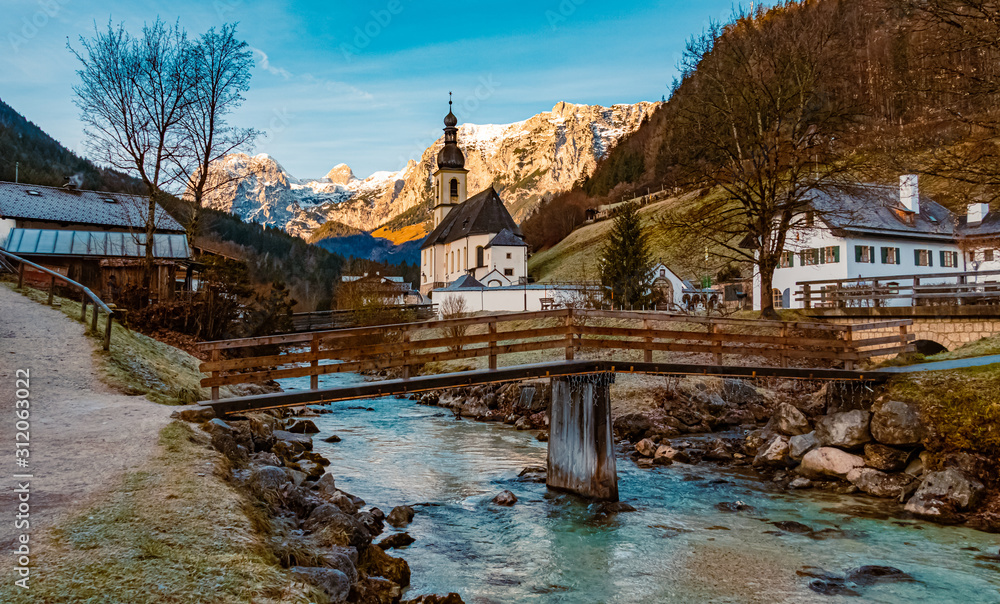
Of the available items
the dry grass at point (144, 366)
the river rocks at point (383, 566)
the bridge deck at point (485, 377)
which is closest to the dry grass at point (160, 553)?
the river rocks at point (383, 566)

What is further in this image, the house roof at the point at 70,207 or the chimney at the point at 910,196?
the chimney at the point at 910,196

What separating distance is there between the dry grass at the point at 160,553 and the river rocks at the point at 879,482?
11.5 metres

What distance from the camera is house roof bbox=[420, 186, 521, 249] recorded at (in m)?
79.4

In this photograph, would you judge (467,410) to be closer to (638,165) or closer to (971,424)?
(971,424)

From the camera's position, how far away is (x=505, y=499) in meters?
12.9

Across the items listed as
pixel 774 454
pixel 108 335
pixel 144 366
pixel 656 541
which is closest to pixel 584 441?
pixel 656 541

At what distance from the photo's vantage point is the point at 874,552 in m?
9.89

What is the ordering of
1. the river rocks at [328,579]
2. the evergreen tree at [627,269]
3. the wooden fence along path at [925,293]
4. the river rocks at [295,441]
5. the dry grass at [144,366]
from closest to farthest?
the river rocks at [328,579] < the dry grass at [144,366] < the river rocks at [295,441] < the wooden fence along path at [925,293] < the evergreen tree at [627,269]

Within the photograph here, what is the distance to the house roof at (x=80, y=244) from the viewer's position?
33.8 m

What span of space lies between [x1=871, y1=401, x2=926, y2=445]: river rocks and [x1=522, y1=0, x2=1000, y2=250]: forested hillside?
4.79 meters

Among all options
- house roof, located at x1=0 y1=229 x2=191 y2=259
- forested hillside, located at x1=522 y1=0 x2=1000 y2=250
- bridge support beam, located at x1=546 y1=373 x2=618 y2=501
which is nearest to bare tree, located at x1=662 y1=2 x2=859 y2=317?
forested hillside, located at x1=522 y1=0 x2=1000 y2=250

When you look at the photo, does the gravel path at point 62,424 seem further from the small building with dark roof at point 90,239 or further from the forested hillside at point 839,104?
the forested hillside at point 839,104

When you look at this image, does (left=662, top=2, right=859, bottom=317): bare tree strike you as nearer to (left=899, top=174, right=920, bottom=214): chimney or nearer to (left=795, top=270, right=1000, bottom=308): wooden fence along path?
(left=795, top=270, right=1000, bottom=308): wooden fence along path

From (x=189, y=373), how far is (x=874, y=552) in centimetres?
1680
